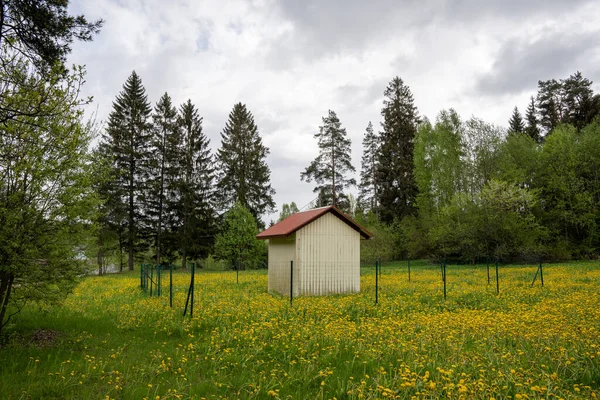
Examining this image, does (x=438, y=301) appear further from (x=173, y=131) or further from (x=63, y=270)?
(x=173, y=131)

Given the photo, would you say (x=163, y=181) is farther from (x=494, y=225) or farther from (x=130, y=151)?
(x=494, y=225)

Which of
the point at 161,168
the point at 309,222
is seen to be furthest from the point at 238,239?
the point at 309,222

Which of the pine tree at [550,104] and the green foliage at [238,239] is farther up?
the pine tree at [550,104]

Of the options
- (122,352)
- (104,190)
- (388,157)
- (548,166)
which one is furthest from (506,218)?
(104,190)

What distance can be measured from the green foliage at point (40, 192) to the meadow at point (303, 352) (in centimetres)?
103

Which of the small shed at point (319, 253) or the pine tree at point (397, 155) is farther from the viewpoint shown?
the pine tree at point (397, 155)

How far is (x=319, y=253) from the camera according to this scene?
1565 centimetres

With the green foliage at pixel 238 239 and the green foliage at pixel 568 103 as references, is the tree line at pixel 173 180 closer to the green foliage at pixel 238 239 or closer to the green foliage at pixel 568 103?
the green foliage at pixel 238 239

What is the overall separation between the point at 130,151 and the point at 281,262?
26105 millimetres

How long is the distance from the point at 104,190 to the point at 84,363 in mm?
32367

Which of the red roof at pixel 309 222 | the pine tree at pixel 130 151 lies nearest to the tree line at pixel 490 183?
the red roof at pixel 309 222

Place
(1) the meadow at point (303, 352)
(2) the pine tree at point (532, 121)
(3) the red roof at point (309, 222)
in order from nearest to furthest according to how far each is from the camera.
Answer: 1. (1) the meadow at point (303, 352)
2. (3) the red roof at point (309, 222)
3. (2) the pine tree at point (532, 121)

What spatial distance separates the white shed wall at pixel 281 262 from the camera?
51.7 ft

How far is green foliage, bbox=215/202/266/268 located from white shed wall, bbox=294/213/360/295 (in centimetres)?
2063
